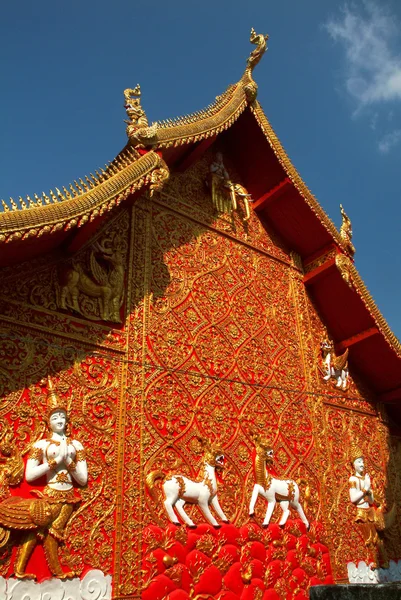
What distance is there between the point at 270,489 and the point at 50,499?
7.67 feet

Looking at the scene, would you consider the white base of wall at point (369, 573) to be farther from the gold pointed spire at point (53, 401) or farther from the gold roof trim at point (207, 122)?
the gold roof trim at point (207, 122)

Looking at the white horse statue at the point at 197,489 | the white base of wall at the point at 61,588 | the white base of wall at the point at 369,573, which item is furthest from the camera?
the white base of wall at the point at 369,573

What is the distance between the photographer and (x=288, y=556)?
537 cm

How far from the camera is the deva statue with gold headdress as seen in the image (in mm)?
3707

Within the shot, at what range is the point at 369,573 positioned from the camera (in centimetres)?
608

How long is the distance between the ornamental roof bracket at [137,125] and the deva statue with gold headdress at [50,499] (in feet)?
7.74

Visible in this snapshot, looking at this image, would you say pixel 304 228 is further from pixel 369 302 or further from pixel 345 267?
pixel 369 302

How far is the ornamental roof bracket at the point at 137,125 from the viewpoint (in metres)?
5.19

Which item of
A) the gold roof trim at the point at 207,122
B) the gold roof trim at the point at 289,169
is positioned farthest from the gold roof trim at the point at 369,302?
the gold roof trim at the point at 207,122

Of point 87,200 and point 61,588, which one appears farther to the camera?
point 87,200

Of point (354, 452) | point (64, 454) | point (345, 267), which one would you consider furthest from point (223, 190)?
point (64, 454)

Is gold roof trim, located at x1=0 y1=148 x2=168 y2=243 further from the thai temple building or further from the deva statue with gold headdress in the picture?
the deva statue with gold headdress

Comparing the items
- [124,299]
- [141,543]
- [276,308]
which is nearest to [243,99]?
[276,308]

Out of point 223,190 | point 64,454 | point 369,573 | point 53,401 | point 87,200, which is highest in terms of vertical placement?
point 223,190
